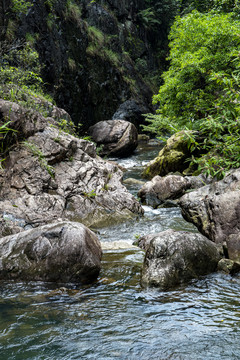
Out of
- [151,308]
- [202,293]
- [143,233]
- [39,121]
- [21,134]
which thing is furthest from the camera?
[39,121]

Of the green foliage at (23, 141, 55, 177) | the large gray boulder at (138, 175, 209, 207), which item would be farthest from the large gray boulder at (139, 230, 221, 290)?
the large gray boulder at (138, 175, 209, 207)

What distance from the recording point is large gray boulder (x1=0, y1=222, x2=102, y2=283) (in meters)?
4.39

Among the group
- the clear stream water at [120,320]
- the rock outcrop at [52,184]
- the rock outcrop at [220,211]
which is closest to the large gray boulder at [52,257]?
the clear stream water at [120,320]

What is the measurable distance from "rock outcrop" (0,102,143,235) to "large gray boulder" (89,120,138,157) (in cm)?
913

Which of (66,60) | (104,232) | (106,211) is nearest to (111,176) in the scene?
(106,211)

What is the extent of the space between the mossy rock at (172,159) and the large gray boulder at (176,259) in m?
8.57

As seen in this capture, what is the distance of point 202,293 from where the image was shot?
13.3 feet

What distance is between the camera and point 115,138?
18.8 m

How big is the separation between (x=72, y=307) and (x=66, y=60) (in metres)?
18.2

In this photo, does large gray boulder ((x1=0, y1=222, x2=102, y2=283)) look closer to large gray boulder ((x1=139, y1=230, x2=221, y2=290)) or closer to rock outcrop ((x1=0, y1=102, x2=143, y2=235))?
large gray boulder ((x1=139, y1=230, x2=221, y2=290))

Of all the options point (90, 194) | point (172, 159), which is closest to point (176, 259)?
point (90, 194)

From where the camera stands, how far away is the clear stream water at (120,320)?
2883mm

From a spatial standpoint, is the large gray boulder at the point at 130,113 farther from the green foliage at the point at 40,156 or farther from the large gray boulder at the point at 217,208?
the large gray boulder at the point at 217,208

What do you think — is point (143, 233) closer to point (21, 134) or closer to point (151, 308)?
point (151, 308)
